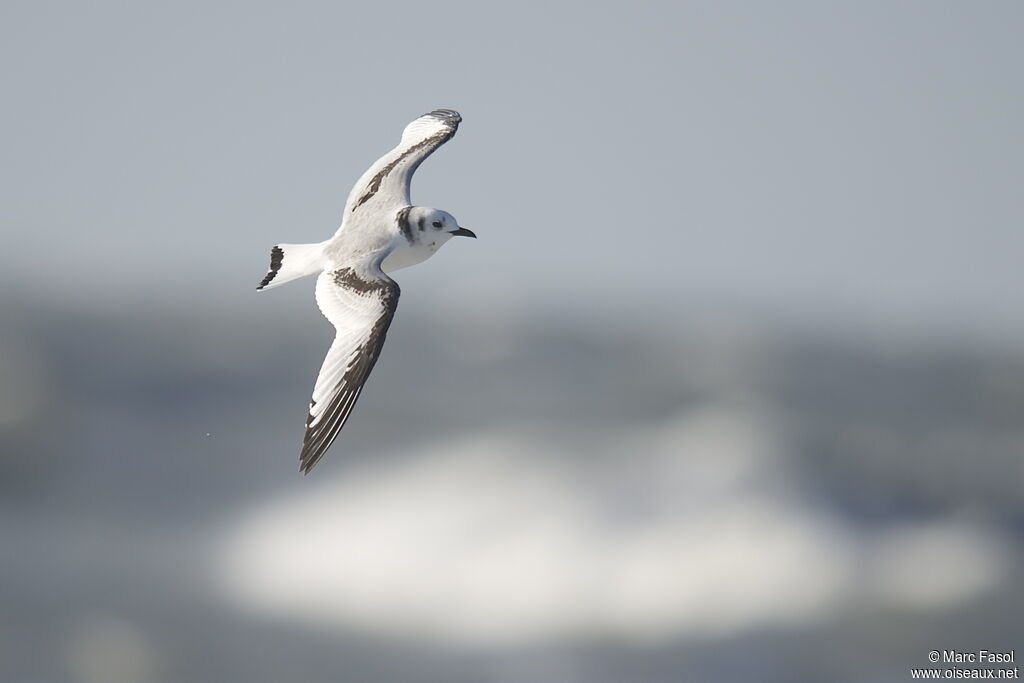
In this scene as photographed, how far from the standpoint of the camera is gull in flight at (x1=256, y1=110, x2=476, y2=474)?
1556cm

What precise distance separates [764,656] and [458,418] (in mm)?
43517

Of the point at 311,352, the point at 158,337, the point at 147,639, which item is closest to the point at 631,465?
the point at 147,639

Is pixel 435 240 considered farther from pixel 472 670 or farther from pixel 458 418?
pixel 458 418

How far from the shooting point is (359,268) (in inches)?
664

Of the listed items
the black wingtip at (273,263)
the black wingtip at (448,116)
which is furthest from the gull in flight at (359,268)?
the black wingtip at (448,116)

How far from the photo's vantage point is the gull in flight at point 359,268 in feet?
51.1

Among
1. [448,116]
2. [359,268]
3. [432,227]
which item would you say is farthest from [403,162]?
[359,268]

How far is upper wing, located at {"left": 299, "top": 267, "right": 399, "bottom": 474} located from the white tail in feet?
0.93

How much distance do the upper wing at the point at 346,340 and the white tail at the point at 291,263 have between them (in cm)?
28

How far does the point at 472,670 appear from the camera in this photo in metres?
94.6

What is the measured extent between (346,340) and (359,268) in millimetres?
1101

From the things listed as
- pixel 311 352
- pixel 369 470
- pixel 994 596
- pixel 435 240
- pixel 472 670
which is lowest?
pixel 435 240

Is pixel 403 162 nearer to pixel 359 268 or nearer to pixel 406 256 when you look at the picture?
pixel 406 256

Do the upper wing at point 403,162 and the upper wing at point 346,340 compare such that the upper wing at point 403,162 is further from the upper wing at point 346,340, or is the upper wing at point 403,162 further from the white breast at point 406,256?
the upper wing at point 346,340
